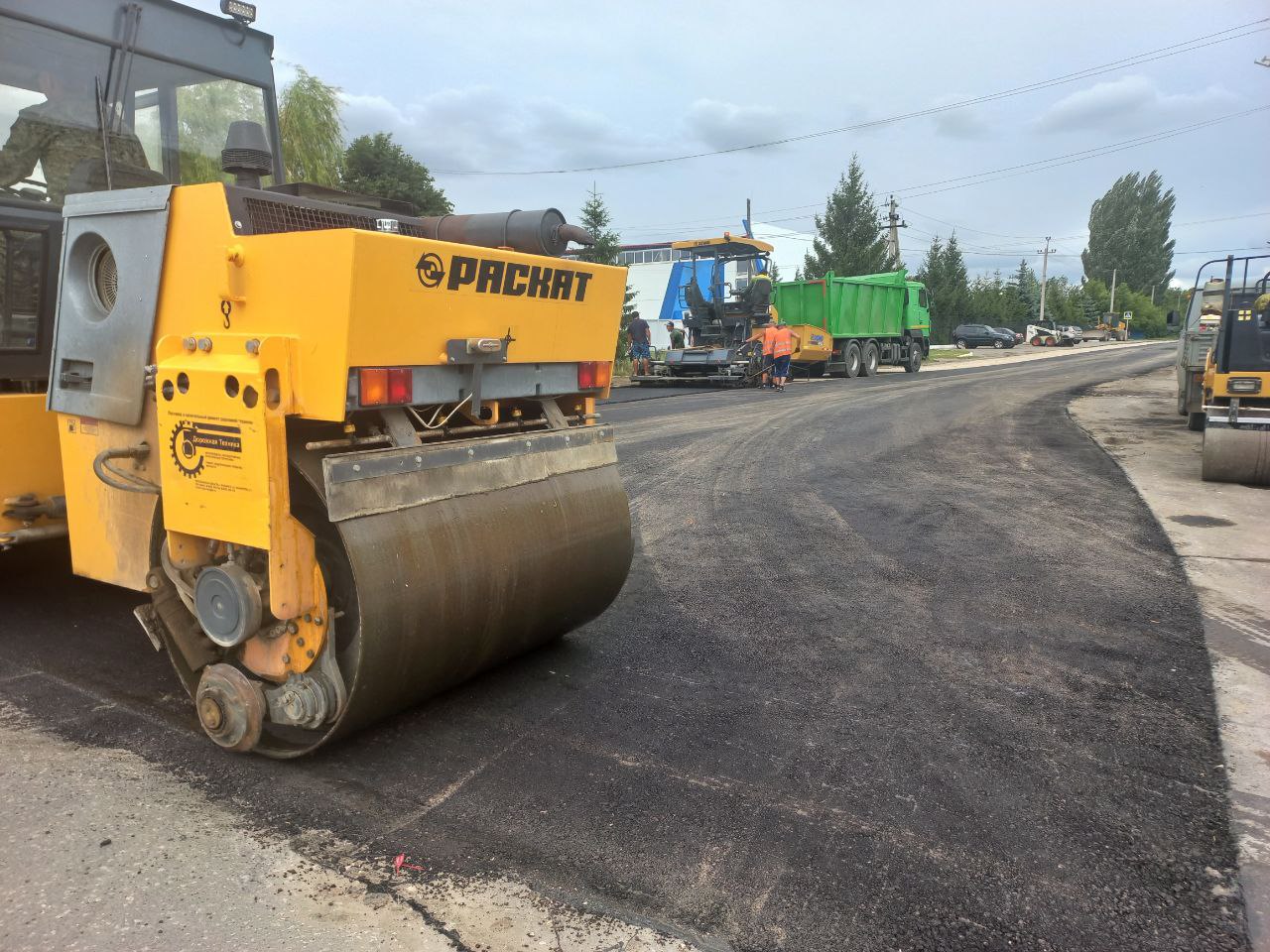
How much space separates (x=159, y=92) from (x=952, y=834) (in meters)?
5.08

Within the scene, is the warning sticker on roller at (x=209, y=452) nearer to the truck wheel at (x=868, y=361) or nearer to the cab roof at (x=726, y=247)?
the cab roof at (x=726, y=247)

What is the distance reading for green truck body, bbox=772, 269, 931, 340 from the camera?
2439 cm

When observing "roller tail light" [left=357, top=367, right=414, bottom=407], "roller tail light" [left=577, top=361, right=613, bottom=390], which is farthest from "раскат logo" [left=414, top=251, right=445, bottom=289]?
"roller tail light" [left=577, top=361, right=613, bottom=390]

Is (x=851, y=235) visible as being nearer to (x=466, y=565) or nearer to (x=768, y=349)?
(x=768, y=349)

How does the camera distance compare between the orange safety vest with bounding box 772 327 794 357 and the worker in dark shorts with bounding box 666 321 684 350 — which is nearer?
the orange safety vest with bounding box 772 327 794 357

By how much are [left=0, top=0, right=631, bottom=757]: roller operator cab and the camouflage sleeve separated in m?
0.03

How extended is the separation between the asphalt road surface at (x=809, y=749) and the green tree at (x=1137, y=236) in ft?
300

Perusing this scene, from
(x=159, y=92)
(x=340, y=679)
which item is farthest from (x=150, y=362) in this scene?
(x=159, y=92)

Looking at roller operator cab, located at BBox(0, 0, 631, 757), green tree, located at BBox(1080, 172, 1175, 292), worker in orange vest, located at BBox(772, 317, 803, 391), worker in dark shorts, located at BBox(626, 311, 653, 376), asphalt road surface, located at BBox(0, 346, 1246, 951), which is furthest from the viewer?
green tree, located at BBox(1080, 172, 1175, 292)

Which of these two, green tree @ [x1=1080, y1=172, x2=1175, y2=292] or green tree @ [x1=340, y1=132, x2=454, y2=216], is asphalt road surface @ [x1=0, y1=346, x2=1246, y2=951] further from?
green tree @ [x1=1080, y1=172, x2=1175, y2=292]

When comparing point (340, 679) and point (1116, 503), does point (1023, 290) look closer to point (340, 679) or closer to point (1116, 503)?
point (1116, 503)

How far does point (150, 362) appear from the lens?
11.0ft

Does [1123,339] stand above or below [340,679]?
above

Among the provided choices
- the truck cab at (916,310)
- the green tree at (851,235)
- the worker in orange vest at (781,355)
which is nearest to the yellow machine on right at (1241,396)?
the worker in orange vest at (781,355)
